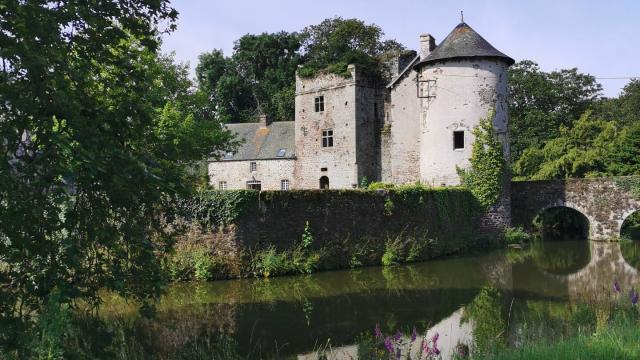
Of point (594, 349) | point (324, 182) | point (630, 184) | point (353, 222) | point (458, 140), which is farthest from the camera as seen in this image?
point (324, 182)

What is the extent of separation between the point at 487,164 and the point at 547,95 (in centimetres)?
2044

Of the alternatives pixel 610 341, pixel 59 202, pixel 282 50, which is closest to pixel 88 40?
pixel 59 202

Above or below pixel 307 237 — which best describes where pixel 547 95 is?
above

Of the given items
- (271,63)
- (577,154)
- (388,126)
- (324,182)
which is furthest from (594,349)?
(271,63)

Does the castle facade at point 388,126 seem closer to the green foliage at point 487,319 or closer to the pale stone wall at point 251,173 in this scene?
the pale stone wall at point 251,173

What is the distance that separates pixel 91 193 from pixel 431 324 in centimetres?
608

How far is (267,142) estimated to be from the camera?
3409cm

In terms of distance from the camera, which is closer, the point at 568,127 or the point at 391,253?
the point at 391,253

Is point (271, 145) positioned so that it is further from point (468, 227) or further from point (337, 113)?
point (468, 227)

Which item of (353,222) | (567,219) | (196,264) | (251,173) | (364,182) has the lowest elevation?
(196,264)

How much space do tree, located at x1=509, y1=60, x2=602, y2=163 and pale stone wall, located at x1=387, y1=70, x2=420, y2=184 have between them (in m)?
12.6

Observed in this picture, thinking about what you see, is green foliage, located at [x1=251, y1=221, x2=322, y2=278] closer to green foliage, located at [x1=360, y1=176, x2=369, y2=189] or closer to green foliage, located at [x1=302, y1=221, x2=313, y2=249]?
green foliage, located at [x1=302, y1=221, x2=313, y2=249]

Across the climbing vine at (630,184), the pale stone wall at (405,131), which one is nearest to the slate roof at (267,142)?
the pale stone wall at (405,131)

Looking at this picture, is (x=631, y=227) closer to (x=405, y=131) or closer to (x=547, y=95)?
(x=405, y=131)
